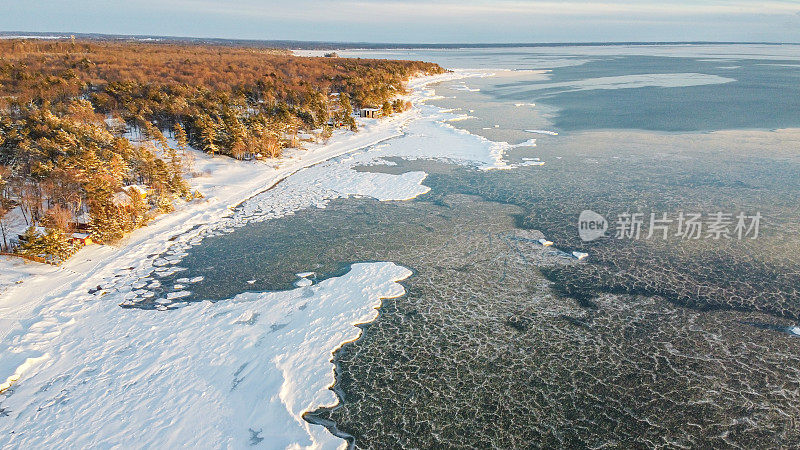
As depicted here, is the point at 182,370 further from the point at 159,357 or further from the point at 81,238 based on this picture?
the point at 81,238

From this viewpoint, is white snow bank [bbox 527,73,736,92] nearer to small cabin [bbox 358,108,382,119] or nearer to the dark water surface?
small cabin [bbox 358,108,382,119]

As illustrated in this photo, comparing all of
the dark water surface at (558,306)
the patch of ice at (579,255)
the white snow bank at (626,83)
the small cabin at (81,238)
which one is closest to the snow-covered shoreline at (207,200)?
the small cabin at (81,238)

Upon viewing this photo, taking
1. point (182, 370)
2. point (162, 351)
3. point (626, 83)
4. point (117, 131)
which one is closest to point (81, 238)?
point (162, 351)

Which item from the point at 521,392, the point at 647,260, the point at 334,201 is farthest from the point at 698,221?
the point at 334,201

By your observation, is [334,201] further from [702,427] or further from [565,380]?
[702,427]

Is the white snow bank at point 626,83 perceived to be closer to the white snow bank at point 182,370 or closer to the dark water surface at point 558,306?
the dark water surface at point 558,306
